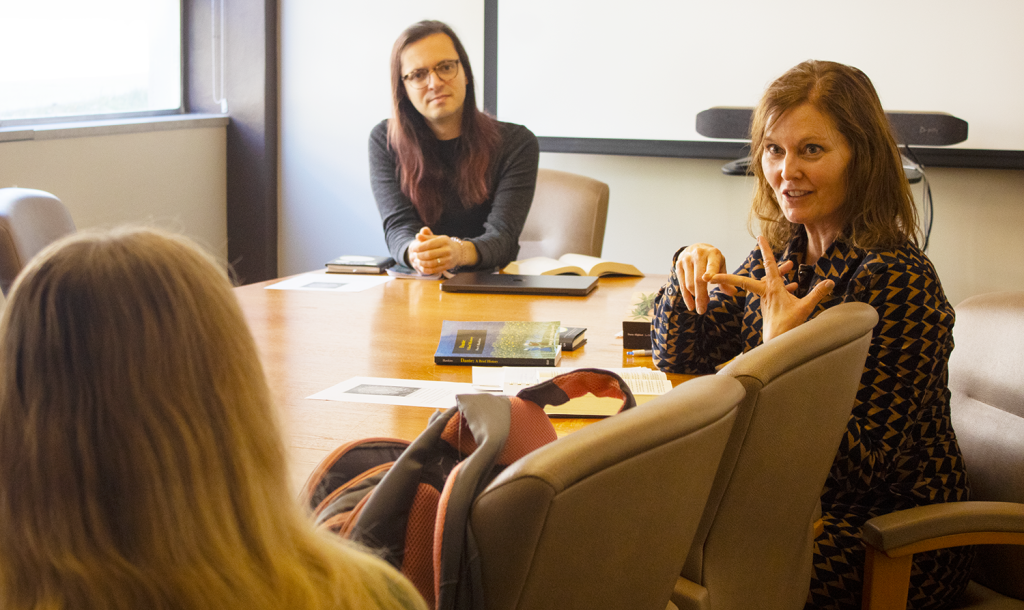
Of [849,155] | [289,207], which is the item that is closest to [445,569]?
[849,155]

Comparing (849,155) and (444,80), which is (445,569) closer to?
(849,155)

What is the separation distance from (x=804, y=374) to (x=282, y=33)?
403 centimetres

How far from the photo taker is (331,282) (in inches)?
103

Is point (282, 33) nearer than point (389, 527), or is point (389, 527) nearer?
point (389, 527)

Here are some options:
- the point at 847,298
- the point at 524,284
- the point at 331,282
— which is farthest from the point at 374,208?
the point at 847,298

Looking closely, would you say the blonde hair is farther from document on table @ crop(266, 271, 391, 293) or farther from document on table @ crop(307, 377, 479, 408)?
document on table @ crop(266, 271, 391, 293)

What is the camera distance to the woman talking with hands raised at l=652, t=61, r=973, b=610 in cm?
148

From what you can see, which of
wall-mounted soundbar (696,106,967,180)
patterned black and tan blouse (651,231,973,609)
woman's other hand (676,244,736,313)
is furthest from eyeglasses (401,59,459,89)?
patterned black and tan blouse (651,231,973,609)

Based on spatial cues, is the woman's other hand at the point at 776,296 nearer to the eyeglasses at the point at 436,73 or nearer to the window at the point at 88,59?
the eyeglasses at the point at 436,73

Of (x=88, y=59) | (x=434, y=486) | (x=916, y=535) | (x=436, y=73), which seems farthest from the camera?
(x=88, y=59)

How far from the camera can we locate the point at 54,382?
59 cm

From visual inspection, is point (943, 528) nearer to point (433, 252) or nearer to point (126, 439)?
point (126, 439)

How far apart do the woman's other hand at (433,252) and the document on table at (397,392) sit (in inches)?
35.2

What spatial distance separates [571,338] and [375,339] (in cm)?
41
